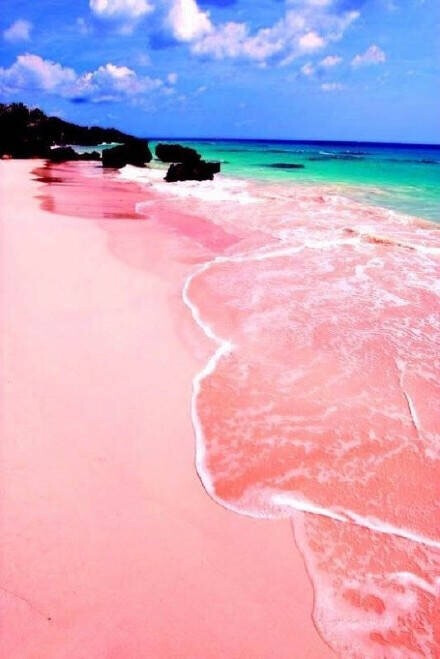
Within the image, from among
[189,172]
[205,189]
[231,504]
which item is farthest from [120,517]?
[189,172]

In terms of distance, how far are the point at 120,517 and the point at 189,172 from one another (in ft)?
91.6

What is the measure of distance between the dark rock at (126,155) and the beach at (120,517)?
32.5 metres

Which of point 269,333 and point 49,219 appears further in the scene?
point 49,219

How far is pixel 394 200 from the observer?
75.0ft

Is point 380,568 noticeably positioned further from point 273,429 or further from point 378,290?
point 378,290

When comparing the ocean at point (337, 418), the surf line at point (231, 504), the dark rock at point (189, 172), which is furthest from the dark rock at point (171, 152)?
the surf line at point (231, 504)

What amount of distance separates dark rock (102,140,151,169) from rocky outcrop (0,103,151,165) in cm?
83

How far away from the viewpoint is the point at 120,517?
365cm

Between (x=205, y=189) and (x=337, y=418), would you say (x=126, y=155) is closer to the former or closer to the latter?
(x=205, y=189)

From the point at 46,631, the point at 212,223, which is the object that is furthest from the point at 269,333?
the point at 212,223

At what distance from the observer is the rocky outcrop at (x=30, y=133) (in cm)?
4141

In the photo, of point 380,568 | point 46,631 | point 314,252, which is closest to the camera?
point 46,631

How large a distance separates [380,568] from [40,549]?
2.59 m

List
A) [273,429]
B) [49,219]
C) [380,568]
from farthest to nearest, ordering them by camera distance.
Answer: [49,219] → [273,429] → [380,568]
